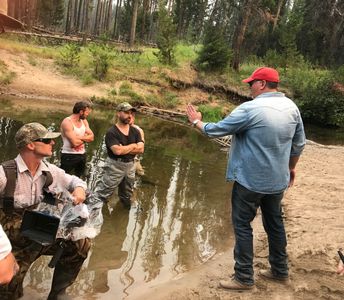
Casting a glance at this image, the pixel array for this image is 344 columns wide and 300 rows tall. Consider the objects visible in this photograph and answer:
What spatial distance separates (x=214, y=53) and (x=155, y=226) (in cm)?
2075

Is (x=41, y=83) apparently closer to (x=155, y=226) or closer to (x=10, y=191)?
(x=155, y=226)

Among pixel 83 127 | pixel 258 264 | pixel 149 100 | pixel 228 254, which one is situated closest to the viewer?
pixel 258 264

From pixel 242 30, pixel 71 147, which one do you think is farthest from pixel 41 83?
pixel 71 147

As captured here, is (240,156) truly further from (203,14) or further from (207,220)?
(203,14)

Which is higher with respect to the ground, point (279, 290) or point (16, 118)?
point (279, 290)

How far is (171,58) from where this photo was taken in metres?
26.9

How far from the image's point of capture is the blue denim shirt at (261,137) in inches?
172

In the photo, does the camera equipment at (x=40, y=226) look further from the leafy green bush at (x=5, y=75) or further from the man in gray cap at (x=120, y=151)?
the leafy green bush at (x=5, y=75)

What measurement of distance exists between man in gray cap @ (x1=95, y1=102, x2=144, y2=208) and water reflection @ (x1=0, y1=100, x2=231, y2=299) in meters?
0.51

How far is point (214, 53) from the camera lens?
1035 inches

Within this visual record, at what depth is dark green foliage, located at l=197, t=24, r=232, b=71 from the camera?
1032 inches

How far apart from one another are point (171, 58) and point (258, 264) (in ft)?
74.1

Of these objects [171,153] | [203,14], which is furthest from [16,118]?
[203,14]

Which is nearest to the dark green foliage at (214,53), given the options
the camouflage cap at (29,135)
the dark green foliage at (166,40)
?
the dark green foliage at (166,40)
